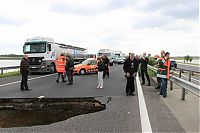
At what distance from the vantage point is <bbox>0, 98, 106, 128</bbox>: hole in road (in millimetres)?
6570

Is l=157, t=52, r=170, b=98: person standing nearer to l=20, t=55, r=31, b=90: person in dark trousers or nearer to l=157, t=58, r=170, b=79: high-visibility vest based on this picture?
l=157, t=58, r=170, b=79: high-visibility vest

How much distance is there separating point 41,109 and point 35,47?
1688 cm

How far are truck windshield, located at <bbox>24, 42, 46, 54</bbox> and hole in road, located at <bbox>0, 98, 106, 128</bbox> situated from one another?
1470 cm

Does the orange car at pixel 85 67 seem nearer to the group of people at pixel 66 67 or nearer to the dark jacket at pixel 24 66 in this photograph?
the group of people at pixel 66 67

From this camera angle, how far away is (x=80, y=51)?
128 ft

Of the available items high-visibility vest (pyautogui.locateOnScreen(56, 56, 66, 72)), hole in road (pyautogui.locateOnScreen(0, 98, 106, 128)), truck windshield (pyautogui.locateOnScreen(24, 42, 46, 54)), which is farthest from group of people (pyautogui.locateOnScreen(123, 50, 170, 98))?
truck windshield (pyautogui.locateOnScreen(24, 42, 46, 54))

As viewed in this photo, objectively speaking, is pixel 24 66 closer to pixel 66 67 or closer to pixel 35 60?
pixel 66 67

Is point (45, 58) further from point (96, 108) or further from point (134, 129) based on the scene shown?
point (134, 129)

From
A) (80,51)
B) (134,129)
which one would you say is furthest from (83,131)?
(80,51)

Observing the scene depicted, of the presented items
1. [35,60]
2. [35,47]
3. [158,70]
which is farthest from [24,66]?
[35,47]

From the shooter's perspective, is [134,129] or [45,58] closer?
[134,129]

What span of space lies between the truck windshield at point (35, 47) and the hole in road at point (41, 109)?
48.2ft

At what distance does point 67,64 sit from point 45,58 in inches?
367

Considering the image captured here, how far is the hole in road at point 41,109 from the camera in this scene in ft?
21.6
